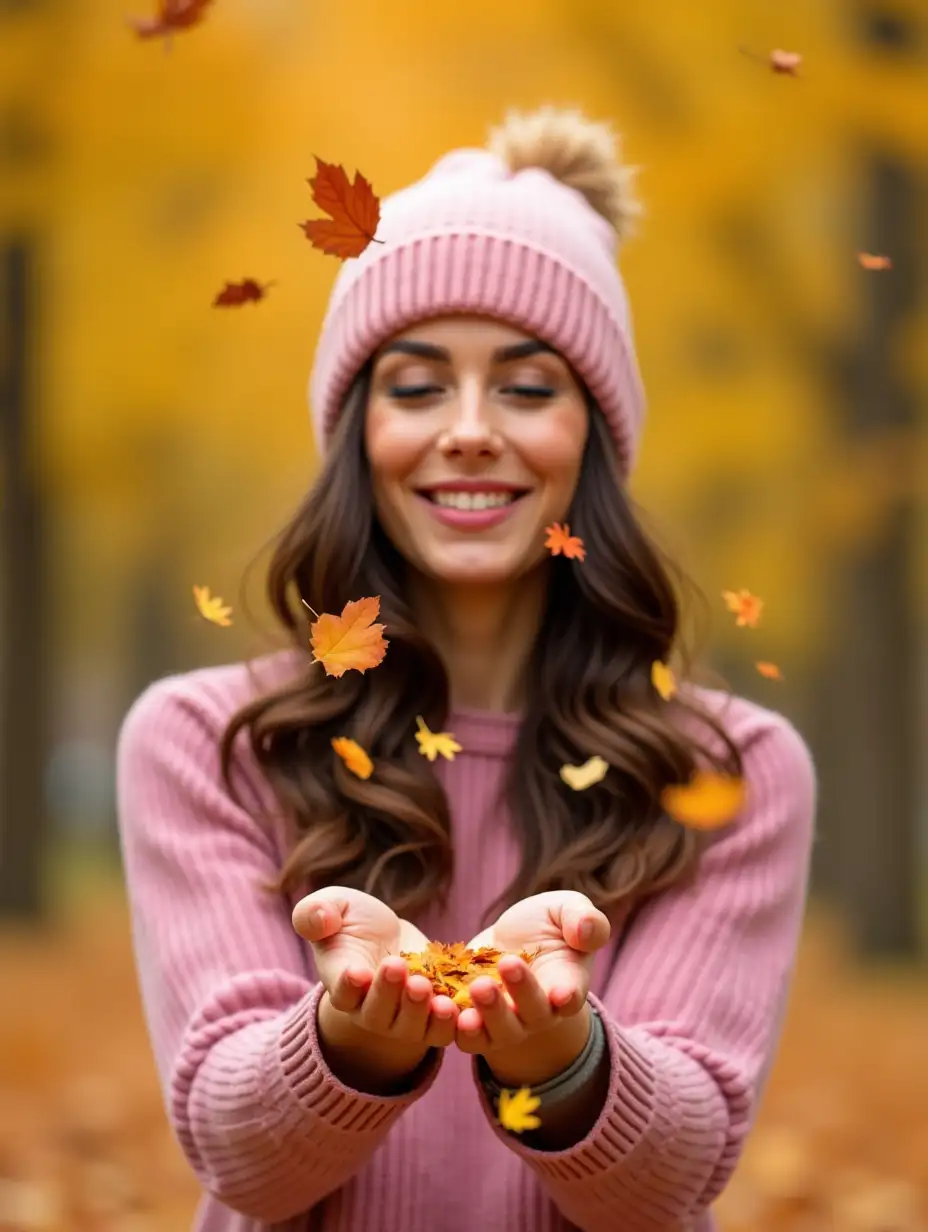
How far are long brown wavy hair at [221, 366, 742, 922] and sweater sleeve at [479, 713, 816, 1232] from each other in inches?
2.8

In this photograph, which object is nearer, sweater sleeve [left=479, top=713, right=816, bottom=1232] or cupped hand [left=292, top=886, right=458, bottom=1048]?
cupped hand [left=292, top=886, right=458, bottom=1048]

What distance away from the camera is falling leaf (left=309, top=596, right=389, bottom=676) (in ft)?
8.09

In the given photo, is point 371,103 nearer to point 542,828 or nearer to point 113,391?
point 113,391

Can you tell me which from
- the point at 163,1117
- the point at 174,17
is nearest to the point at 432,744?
the point at 174,17

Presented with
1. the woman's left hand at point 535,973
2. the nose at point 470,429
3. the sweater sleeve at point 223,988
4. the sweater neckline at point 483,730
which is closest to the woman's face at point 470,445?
the nose at point 470,429

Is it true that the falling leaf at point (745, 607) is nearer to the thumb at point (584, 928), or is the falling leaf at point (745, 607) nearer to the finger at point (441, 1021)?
the thumb at point (584, 928)

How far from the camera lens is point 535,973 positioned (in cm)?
212

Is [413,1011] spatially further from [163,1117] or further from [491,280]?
[163,1117]

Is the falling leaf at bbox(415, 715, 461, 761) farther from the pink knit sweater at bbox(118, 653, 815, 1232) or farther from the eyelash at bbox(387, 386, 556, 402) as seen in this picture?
the eyelash at bbox(387, 386, 556, 402)

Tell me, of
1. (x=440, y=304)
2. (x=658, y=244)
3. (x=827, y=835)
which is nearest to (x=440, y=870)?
(x=440, y=304)

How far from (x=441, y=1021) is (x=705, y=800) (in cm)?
86

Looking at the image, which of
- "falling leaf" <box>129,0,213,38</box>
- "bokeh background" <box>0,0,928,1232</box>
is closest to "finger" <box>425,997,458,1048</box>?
"falling leaf" <box>129,0,213,38</box>

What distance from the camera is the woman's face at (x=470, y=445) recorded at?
2.68 meters

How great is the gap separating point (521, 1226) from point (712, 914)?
514mm
